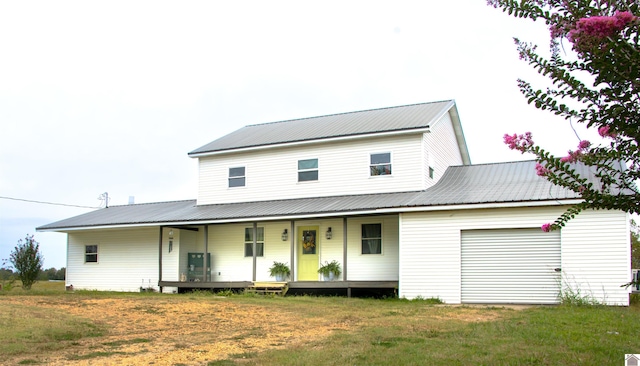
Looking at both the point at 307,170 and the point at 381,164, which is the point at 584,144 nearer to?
the point at 381,164

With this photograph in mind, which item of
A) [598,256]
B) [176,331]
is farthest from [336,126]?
[176,331]

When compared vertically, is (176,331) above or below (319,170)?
below

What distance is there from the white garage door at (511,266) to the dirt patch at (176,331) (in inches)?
246

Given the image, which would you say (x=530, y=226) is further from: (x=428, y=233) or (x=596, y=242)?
(x=428, y=233)

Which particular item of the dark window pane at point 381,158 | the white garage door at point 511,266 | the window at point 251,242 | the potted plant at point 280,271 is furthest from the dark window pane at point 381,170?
the window at point 251,242

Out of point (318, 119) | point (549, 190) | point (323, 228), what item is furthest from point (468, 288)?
point (318, 119)

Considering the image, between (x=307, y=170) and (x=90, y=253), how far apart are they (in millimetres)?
10890

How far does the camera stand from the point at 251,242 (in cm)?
2280

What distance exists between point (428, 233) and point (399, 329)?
7.43 meters

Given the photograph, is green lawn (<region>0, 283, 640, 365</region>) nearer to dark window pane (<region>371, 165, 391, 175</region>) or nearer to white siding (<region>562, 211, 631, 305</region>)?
white siding (<region>562, 211, 631, 305</region>)

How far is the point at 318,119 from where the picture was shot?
85.5 feet

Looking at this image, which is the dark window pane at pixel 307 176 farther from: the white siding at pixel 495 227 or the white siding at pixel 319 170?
the white siding at pixel 495 227

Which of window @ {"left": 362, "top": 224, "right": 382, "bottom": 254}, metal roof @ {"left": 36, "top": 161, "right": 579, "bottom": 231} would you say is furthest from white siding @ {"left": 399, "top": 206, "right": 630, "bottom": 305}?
window @ {"left": 362, "top": 224, "right": 382, "bottom": 254}

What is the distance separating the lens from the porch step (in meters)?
20.0
